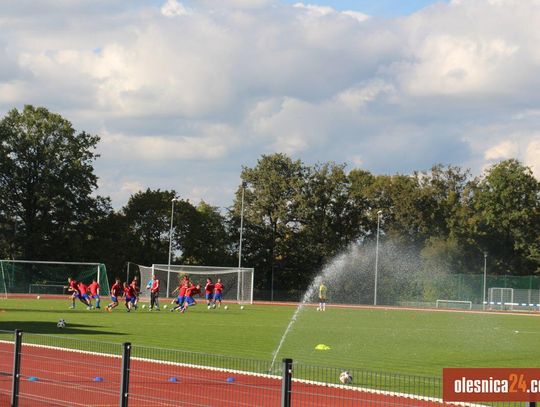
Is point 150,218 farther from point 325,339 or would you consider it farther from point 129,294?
point 325,339

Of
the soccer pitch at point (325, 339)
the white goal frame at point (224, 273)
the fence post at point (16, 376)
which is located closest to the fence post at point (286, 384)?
the fence post at point (16, 376)

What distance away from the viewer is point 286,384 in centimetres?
869

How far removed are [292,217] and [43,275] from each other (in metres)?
28.9

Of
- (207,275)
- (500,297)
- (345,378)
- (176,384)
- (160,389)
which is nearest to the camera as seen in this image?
(160,389)

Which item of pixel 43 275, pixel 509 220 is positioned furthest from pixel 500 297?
pixel 43 275

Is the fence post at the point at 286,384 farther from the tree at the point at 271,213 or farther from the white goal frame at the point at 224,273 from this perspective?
the tree at the point at 271,213

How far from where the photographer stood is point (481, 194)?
314ft

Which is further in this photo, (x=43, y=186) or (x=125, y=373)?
(x=43, y=186)

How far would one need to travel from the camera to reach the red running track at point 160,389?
11.8 meters

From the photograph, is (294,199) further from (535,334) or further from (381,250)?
(535,334)

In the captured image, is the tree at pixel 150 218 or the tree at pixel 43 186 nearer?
the tree at pixel 43 186

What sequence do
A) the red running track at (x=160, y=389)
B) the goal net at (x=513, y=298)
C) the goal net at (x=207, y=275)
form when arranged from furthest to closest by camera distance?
the goal net at (x=513, y=298), the goal net at (x=207, y=275), the red running track at (x=160, y=389)

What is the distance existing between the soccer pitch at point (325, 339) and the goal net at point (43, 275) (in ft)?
89.1

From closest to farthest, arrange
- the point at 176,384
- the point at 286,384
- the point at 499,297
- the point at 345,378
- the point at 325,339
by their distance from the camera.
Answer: the point at 286,384
the point at 176,384
the point at 345,378
the point at 325,339
the point at 499,297
